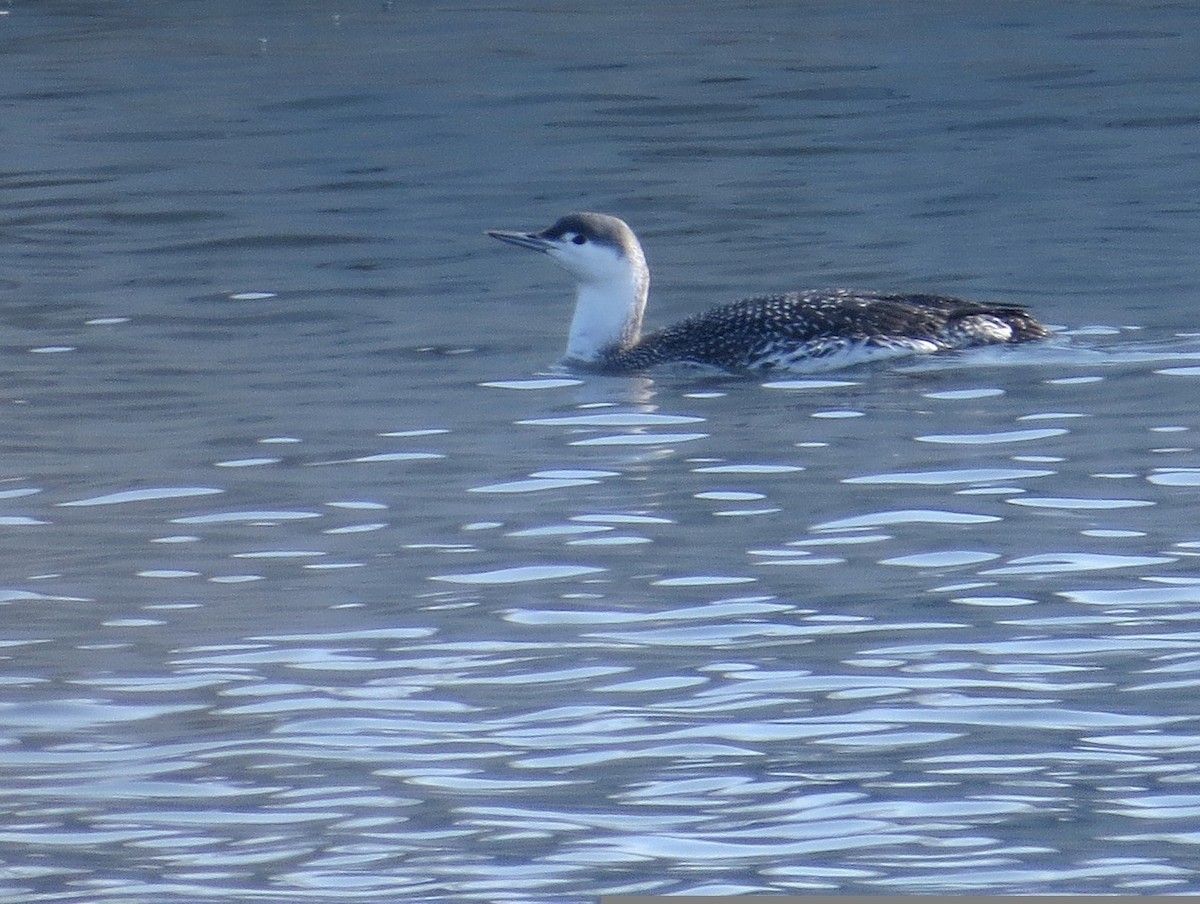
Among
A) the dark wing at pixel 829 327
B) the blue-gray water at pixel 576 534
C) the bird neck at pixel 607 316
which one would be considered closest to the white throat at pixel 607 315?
the bird neck at pixel 607 316

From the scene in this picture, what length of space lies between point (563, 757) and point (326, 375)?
5.20 m

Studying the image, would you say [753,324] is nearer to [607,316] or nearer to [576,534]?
[607,316]

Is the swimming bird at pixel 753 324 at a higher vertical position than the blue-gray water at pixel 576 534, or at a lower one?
higher

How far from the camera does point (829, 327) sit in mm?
10773

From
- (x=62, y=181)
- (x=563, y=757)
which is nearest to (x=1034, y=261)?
(x=62, y=181)

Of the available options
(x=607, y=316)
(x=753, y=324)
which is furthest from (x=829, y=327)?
(x=607, y=316)

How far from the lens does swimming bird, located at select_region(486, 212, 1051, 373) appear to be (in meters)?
10.8

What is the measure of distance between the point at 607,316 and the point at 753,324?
804 mm

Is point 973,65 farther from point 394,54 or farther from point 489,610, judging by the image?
point 489,610

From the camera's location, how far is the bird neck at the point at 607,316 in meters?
11.2

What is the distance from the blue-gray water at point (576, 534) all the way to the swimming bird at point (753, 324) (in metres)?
0.18

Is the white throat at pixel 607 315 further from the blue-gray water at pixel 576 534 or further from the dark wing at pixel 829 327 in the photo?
the blue-gray water at pixel 576 534

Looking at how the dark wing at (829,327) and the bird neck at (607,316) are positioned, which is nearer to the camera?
the dark wing at (829,327)

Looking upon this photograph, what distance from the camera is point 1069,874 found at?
16.3 feet
